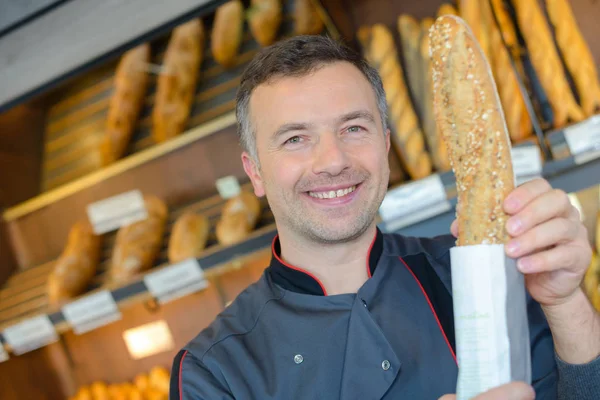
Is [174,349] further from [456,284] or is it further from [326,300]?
[456,284]

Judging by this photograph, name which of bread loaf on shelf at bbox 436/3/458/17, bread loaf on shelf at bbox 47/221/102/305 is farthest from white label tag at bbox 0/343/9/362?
bread loaf on shelf at bbox 436/3/458/17

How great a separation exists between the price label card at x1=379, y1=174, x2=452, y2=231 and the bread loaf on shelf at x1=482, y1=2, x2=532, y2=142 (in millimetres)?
293

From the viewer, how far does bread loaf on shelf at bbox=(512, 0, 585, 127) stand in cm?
156

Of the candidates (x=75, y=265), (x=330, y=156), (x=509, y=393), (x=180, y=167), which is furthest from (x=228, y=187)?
(x=509, y=393)

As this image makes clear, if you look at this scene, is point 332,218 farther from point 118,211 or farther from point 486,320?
point 118,211

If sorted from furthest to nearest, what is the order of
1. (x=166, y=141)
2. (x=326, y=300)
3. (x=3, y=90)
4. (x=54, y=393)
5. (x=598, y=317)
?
1. (x=54, y=393)
2. (x=166, y=141)
3. (x=3, y=90)
4. (x=326, y=300)
5. (x=598, y=317)

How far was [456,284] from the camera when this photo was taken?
61 centimetres

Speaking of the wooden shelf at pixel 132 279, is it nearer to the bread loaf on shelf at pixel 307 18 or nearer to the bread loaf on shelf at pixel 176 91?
the bread loaf on shelf at pixel 176 91

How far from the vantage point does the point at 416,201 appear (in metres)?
1.52

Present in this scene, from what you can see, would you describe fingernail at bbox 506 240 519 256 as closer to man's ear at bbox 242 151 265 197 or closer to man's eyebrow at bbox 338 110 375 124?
man's eyebrow at bbox 338 110 375 124

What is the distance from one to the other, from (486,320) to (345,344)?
0.42 meters

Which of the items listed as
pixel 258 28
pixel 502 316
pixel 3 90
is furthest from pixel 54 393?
pixel 502 316

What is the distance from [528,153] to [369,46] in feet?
2.04

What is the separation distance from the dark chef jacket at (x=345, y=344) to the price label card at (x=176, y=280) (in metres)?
0.53
